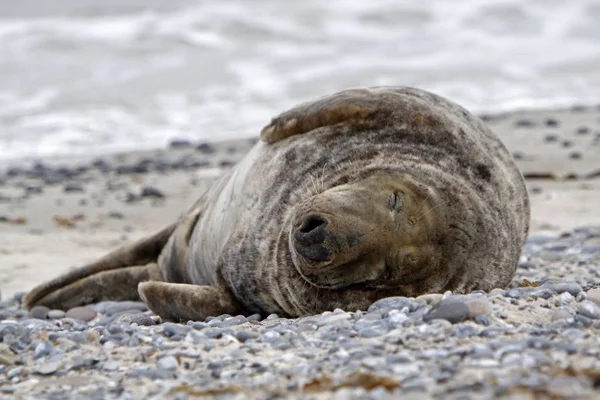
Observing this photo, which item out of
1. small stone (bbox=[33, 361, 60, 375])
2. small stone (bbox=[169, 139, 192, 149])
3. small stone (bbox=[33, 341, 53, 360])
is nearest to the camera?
small stone (bbox=[33, 361, 60, 375])

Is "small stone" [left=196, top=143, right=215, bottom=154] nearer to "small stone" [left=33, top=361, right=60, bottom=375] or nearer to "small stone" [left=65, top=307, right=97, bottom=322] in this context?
"small stone" [left=65, top=307, right=97, bottom=322]

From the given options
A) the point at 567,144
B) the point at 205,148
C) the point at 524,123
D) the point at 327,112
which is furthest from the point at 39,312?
the point at 524,123

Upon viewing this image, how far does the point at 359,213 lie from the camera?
358cm

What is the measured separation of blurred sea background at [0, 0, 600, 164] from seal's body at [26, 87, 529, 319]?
28.2 ft

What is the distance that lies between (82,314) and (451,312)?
8.91ft

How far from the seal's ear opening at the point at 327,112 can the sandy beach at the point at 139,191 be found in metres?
2.84

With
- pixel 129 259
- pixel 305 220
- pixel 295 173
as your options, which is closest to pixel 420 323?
pixel 305 220

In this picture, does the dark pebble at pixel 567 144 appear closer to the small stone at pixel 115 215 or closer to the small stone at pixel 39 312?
the small stone at pixel 115 215

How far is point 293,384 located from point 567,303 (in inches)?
56.4

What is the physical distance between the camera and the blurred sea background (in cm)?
1452

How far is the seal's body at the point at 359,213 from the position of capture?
3637mm

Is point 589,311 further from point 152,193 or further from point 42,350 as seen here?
point 152,193

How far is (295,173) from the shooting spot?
4.30m

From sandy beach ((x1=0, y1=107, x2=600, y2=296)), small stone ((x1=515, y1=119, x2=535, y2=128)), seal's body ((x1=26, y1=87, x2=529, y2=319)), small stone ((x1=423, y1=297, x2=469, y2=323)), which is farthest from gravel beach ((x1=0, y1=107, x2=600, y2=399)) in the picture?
small stone ((x1=515, y1=119, x2=535, y2=128))
